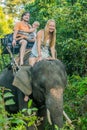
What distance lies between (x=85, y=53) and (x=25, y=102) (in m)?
3.53

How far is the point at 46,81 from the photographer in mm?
6570

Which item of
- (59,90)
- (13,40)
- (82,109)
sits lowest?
(82,109)

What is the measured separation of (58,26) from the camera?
11922 millimetres

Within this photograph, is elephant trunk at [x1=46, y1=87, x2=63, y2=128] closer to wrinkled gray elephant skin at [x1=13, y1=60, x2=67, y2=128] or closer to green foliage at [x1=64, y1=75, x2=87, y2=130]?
wrinkled gray elephant skin at [x1=13, y1=60, x2=67, y2=128]

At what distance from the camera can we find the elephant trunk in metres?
6.04

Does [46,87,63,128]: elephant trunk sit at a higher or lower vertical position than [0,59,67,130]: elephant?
lower

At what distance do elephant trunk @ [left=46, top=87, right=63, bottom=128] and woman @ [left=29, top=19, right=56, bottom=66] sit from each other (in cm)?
92

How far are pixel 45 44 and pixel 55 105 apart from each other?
1424 millimetres

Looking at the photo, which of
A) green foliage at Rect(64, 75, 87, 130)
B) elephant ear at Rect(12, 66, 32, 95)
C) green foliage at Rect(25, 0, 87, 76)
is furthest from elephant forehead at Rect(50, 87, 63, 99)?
green foliage at Rect(25, 0, 87, 76)

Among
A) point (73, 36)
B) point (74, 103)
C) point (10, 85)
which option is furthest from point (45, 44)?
point (73, 36)

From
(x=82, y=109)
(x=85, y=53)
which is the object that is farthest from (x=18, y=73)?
(x=85, y=53)

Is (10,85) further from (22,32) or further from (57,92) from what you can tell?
(57,92)

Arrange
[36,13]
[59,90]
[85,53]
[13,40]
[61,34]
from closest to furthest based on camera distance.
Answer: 1. [59,90]
2. [13,40]
3. [85,53]
4. [61,34]
5. [36,13]

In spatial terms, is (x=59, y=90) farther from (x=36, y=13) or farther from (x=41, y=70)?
(x=36, y=13)
